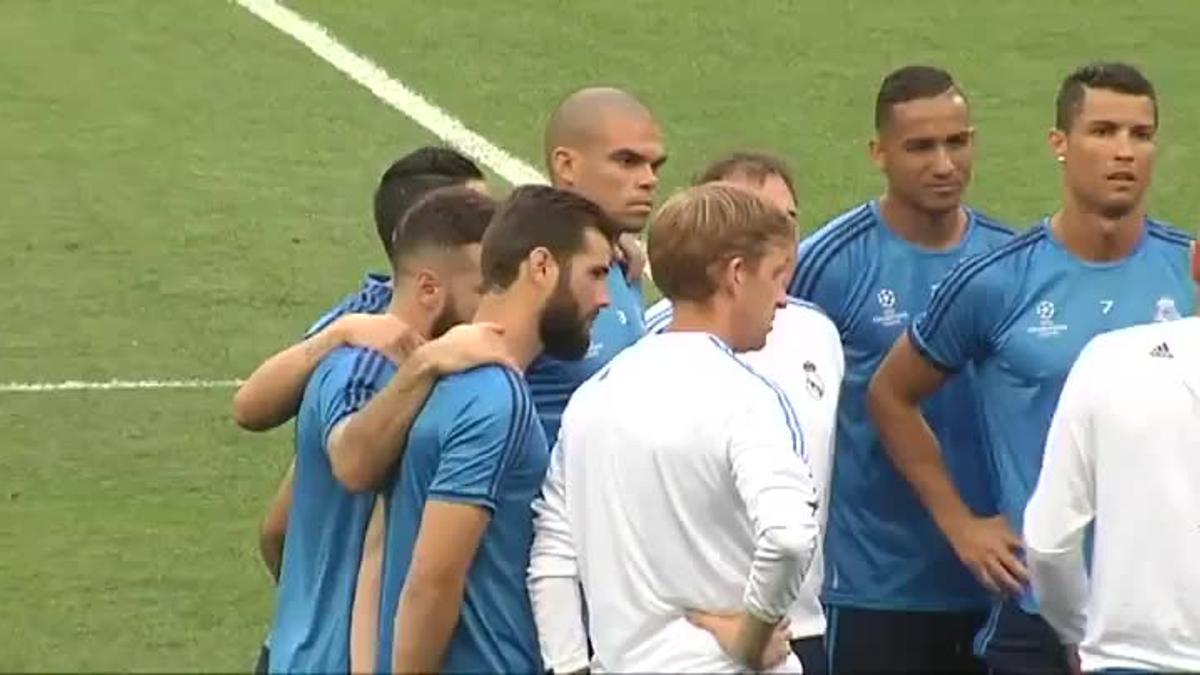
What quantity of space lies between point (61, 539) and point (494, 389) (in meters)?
4.93

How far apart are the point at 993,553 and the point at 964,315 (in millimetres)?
591

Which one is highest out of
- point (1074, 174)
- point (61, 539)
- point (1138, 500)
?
point (1074, 174)

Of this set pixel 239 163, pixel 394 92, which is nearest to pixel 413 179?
pixel 239 163

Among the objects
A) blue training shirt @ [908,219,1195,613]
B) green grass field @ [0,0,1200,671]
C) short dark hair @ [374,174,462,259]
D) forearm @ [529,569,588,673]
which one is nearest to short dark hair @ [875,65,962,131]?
blue training shirt @ [908,219,1195,613]

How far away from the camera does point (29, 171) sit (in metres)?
15.2

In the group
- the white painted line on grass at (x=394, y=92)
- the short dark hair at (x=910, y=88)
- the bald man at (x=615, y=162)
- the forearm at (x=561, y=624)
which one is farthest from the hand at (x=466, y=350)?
the white painted line on grass at (x=394, y=92)

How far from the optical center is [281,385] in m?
6.55

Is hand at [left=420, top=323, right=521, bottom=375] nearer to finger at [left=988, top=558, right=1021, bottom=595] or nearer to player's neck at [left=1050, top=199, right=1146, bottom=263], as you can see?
finger at [left=988, top=558, right=1021, bottom=595]

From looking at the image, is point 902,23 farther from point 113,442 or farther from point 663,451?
point 663,451

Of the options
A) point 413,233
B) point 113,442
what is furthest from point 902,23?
point 413,233

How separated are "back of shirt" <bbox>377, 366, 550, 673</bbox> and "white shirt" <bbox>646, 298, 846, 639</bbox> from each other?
0.94 m

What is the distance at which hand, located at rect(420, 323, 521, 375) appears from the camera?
5816 millimetres

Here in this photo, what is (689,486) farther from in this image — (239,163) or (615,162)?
(239,163)

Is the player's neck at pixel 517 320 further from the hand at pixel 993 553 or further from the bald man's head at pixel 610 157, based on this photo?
the hand at pixel 993 553
